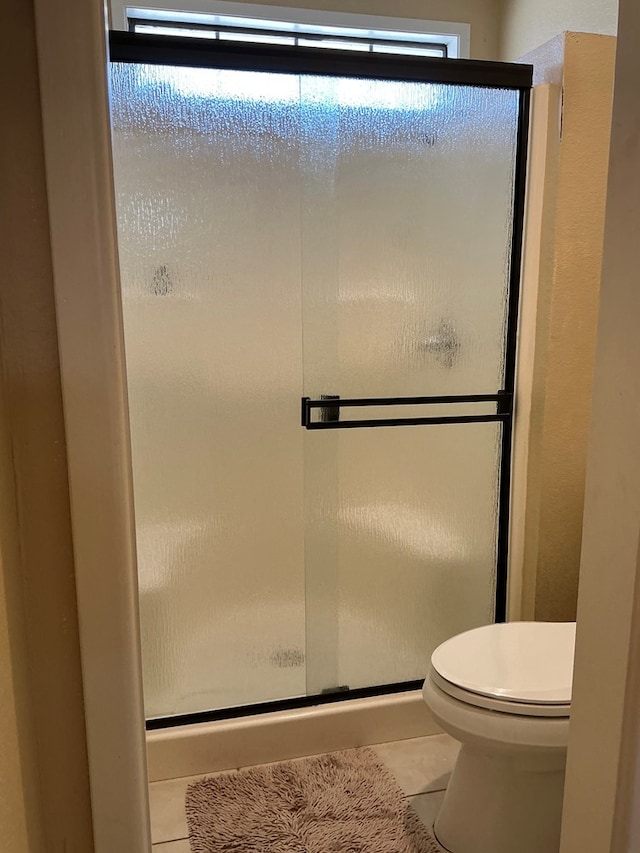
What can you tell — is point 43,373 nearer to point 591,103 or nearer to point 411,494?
point 411,494

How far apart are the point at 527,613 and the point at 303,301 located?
1.14 meters

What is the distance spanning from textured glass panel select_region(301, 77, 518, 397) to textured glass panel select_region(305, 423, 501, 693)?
171 mm

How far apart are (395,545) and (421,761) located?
584mm

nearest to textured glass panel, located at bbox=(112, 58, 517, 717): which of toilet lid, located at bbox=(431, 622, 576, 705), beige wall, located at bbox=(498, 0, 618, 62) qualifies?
beige wall, located at bbox=(498, 0, 618, 62)

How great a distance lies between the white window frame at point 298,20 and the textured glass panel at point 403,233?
0.63 meters

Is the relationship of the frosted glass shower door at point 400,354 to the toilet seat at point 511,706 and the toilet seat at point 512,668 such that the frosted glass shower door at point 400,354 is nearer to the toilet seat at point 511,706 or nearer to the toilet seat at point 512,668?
the toilet seat at point 512,668

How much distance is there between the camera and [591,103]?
1.83 m

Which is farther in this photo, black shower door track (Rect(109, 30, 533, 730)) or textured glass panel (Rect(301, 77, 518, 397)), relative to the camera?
textured glass panel (Rect(301, 77, 518, 397))

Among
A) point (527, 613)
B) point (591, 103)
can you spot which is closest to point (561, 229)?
point (591, 103)

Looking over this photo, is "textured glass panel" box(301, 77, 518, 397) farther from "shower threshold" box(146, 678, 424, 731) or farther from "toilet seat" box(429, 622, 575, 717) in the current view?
"shower threshold" box(146, 678, 424, 731)

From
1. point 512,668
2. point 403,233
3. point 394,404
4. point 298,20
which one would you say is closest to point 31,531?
point 512,668

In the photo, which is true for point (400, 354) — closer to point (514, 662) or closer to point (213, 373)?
point (213, 373)

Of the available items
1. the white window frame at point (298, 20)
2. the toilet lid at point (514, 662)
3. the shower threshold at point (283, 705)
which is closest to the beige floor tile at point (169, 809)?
the shower threshold at point (283, 705)

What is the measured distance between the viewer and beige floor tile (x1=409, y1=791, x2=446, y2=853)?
1626 millimetres
